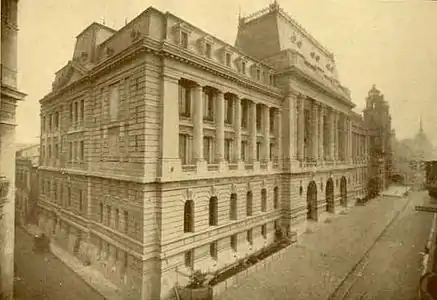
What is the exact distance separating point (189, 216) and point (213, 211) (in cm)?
188

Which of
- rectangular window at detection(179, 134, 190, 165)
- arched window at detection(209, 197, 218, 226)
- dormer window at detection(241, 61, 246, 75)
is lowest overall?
arched window at detection(209, 197, 218, 226)

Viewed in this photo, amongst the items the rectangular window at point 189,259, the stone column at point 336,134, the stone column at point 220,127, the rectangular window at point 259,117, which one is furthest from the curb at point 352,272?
the rectangular window at point 259,117

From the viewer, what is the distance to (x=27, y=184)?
1475 cm

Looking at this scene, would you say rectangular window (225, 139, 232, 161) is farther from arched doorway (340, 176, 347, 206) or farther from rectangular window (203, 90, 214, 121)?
arched doorway (340, 176, 347, 206)

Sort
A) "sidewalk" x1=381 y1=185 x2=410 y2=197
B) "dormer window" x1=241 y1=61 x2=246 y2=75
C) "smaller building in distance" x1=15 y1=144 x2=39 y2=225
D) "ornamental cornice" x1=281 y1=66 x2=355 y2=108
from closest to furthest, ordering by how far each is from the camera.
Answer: "smaller building in distance" x1=15 y1=144 x2=39 y2=225 < "dormer window" x1=241 y1=61 x2=246 y2=75 < "ornamental cornice" x1=281 y1=66 x2=355 y2=108 < "sidewalk" x1=381 y1=185 x2=410 y2=197

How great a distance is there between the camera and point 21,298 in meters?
12.1

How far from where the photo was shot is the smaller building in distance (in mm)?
12945

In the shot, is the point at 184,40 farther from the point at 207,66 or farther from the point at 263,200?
the point at 263,200

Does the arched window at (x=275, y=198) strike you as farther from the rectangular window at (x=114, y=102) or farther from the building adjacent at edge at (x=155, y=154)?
the rectangular window at (x=114, y=102)

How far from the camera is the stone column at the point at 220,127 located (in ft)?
55.4

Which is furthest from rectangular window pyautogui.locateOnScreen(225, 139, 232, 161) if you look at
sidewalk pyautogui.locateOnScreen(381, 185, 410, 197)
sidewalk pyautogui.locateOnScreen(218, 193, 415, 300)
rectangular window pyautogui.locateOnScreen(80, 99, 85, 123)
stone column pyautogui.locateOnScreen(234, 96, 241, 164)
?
sidewalk pyautogui.locateOnScreen(381, 185, 410, 197)

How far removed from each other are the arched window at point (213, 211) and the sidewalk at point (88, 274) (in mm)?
5604

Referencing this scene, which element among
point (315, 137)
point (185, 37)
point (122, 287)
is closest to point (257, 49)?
point (315, 137)

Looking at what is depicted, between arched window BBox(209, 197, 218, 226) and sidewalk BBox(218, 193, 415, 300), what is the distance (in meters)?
3.30
